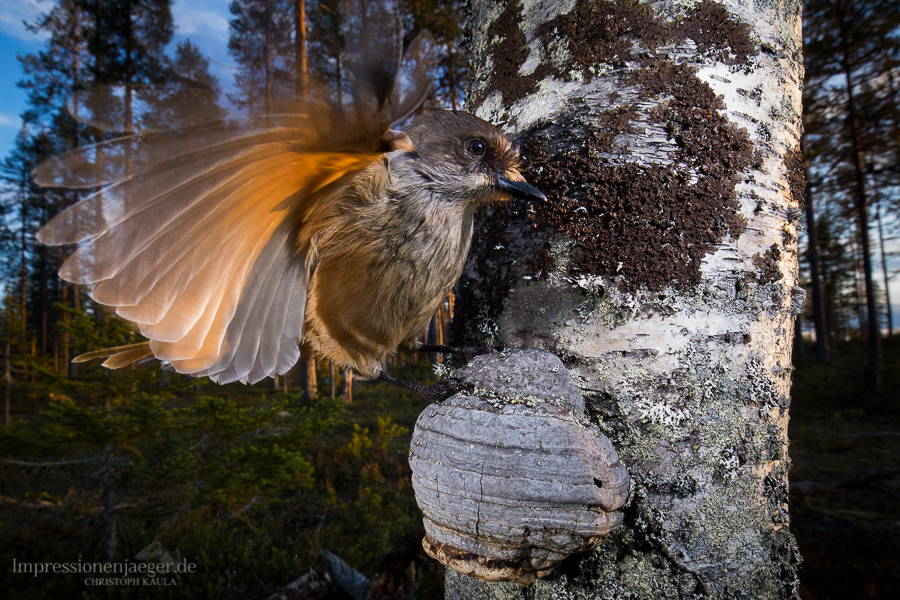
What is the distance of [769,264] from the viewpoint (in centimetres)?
114

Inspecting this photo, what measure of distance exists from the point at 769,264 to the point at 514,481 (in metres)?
0.89

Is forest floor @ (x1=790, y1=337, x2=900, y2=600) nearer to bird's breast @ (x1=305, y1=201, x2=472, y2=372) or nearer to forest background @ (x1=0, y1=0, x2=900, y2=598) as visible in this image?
forest background @ (x1=0, y1=0, x2=900, y2=598)

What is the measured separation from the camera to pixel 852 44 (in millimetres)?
11188

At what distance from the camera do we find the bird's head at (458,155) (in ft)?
4.76

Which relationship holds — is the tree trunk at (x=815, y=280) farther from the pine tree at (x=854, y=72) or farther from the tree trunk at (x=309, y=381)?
the tree trunk at (x=309, y=381)

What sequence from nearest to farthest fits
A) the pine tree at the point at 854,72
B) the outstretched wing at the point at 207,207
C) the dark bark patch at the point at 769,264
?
the outstretched wing at the point at 207,207 < the dark bark patch at the point at 769,264 < the pine tree at the point at 854,72

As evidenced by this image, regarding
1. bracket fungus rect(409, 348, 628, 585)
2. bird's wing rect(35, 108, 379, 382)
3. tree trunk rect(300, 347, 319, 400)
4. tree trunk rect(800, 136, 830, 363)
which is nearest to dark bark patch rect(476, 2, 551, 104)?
bird's wing rect(35, 108, 379, 382)

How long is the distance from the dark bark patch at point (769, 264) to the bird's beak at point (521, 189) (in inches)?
23.0

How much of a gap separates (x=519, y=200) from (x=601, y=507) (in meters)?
0.90

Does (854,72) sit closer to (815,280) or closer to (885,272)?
(815,280)

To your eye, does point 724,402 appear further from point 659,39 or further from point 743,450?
point 659,39

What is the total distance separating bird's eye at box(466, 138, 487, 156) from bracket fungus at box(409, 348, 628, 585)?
0.85m

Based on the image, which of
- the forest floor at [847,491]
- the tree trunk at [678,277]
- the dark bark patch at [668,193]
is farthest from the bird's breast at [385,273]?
the forest floor at [847,491]

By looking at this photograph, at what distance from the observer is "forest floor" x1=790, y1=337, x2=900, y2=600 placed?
436cm
